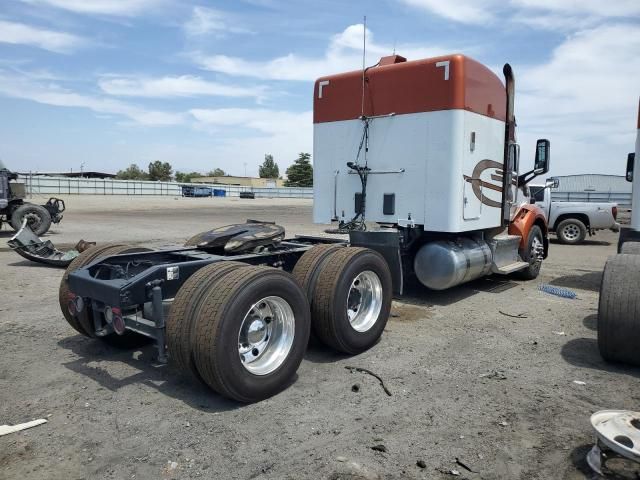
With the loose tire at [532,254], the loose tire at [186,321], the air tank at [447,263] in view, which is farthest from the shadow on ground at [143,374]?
the loose tire at [532,254]

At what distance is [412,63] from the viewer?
7.24 metres

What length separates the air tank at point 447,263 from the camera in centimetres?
727

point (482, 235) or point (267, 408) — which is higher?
point (482, 235)

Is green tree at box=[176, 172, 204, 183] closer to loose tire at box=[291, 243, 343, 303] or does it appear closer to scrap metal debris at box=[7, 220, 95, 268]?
scrap metal debris at box=[7, 220, 95, 268]

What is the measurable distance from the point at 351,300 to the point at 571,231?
13.6 metres

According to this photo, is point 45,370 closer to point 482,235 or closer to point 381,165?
point 381,165

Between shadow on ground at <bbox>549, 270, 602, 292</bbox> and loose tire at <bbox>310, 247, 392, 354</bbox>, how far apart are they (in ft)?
16.2

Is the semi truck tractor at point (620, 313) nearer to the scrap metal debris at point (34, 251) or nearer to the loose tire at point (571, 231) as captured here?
the scrap metal debris at point (34, 251)

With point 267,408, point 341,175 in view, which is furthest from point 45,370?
point 341,175

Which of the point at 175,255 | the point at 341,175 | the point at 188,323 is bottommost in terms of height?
the point at 188,323

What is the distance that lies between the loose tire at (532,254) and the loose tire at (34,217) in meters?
13.2

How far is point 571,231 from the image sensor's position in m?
16.5

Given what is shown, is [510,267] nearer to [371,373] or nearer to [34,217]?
[371,373]

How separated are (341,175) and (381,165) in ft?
2.50
